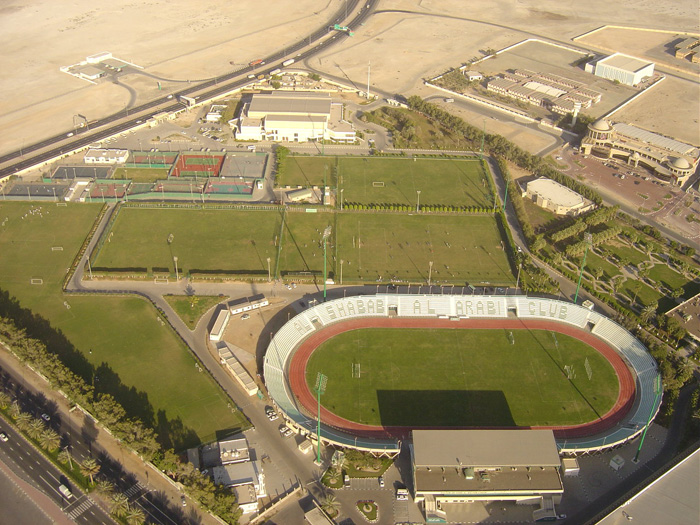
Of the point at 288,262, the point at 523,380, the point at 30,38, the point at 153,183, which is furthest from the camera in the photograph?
the point at 30,38

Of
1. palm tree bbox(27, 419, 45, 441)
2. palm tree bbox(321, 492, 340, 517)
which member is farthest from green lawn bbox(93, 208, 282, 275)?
palm tree bbox(321, 492, 340, 517)

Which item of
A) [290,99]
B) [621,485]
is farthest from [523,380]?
[290,99]

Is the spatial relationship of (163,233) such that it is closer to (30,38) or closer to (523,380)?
(523,380)

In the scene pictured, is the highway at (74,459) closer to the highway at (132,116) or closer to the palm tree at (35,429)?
the palm tree at (35,429)

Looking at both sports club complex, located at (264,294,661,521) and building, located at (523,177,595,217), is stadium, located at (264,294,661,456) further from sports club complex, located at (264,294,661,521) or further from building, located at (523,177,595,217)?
building, located at (523,177,595,217)

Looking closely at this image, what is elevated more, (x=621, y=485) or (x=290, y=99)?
(x=290, y=99)

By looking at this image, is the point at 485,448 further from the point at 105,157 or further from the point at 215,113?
the point at 215,113
